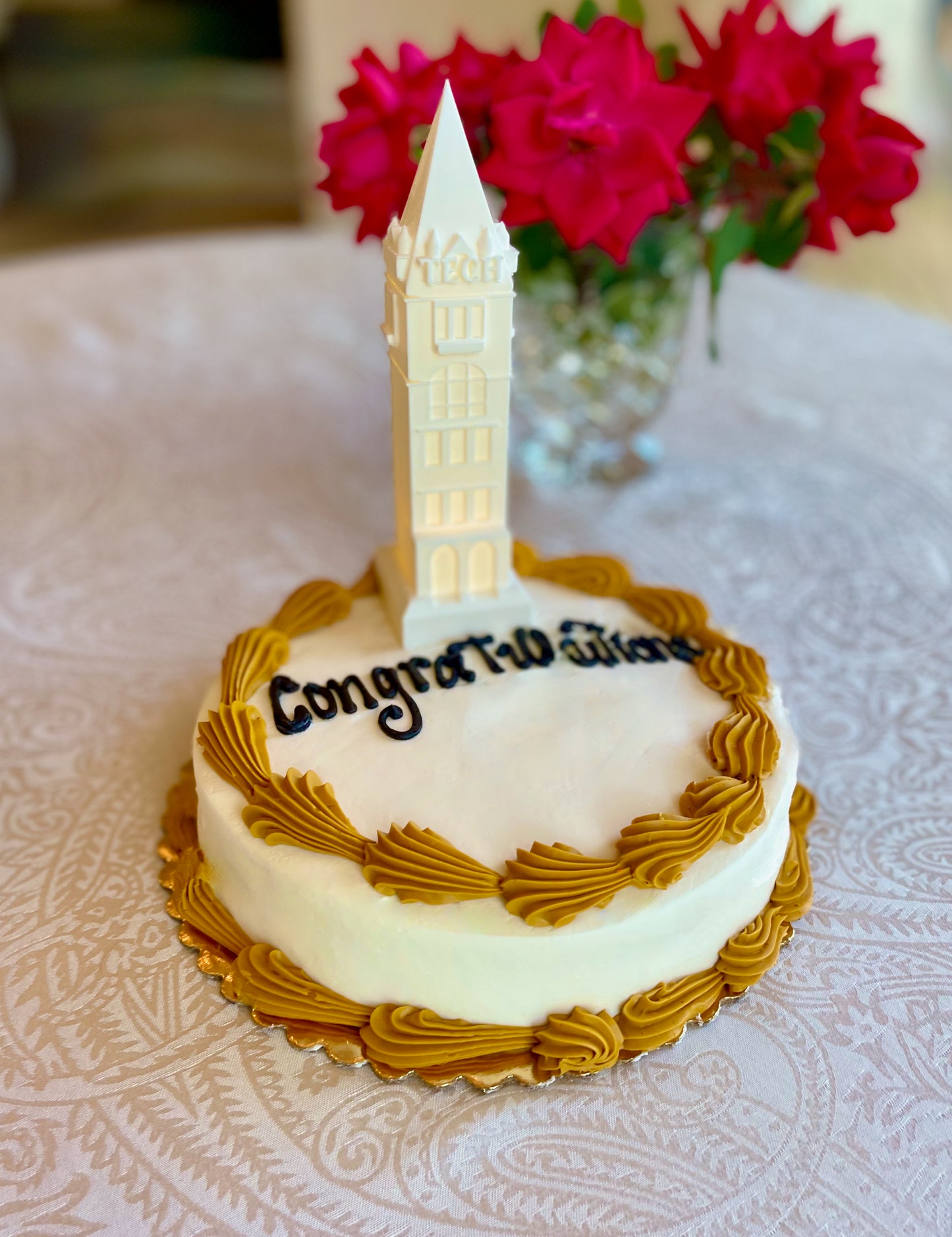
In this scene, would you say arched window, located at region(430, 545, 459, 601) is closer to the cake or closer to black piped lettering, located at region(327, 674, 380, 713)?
the cake

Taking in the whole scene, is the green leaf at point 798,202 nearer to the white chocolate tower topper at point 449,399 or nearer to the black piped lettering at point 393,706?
the white chocolate tower topper at point 449,399

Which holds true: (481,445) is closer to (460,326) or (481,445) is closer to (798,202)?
(460,326)

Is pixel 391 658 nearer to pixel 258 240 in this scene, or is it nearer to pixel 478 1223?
pixel 478 1223

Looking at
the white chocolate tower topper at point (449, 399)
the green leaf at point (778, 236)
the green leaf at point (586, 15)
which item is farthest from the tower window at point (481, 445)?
the green leaf at point (586, 15)

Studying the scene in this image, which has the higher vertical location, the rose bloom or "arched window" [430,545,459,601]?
the rose bloom

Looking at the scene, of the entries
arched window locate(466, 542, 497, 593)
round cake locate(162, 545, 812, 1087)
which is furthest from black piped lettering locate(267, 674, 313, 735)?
arched window locate(466, 542, 497, 593)

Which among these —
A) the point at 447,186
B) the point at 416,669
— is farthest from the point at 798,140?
the point at 416,669
